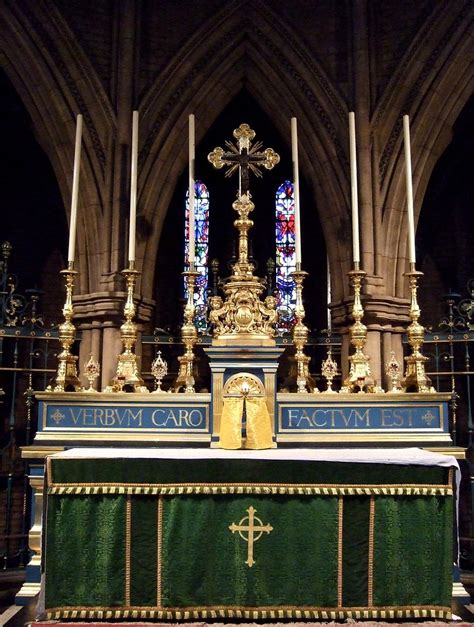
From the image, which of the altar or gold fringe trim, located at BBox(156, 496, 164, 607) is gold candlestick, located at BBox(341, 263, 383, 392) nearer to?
the altar

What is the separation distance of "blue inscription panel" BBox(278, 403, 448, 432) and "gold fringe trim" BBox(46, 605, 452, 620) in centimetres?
114

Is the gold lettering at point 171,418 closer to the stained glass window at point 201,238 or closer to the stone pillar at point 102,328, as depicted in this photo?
the stone pillar at point 102,328

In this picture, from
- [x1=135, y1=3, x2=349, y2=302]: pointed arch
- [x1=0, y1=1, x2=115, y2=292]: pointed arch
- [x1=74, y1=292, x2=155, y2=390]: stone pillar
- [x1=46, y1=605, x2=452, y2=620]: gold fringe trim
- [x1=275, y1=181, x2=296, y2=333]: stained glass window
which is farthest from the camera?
[x1=275, y1=181, x2=296, y2=333]: stained glass window

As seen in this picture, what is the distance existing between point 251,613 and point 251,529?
1.42 feet

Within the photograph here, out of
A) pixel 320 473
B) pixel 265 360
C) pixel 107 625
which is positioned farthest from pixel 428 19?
pixel 107 625

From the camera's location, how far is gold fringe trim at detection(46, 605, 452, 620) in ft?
11.9

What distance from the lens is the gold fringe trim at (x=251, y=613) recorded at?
3613 mm

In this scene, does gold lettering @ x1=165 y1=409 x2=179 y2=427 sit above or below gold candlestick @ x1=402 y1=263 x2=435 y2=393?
below

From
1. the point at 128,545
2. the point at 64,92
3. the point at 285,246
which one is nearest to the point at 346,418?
the point at 128,545

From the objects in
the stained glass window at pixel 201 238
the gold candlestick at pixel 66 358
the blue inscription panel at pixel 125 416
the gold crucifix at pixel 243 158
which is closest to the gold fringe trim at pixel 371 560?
the blue inscription panel at pixel 125 416

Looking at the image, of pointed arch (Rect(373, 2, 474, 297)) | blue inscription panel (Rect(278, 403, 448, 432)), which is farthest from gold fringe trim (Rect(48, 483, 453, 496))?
pointed arch (Rect(373, 2, 474, 297))

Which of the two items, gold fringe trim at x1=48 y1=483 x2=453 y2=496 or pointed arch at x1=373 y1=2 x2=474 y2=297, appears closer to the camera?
gold fringe trim at x1=48 y1=483 x2=453 y2=496

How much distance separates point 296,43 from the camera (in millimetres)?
9164

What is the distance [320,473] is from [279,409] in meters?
0.79
